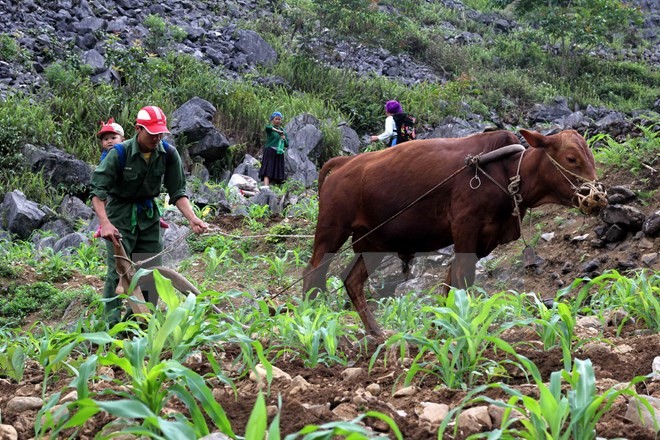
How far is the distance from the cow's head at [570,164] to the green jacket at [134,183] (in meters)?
2.58

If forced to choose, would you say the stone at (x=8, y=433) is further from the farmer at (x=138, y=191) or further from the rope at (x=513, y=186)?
the rope at (x=513, y=186)

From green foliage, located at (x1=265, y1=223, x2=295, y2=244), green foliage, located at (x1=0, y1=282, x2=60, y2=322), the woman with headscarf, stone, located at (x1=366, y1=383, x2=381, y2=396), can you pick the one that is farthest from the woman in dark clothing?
stone, located at (x1=366, y1=383, x2=381, y2=396)

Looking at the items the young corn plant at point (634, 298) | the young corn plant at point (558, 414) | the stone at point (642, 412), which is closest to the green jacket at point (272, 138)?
the young corn plant at point (634, 298)

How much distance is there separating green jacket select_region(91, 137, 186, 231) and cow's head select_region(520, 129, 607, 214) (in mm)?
2585

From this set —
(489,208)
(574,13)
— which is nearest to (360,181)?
(489,208)

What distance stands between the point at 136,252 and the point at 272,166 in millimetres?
9258

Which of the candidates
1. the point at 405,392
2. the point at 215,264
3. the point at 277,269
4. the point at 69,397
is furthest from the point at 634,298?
the point at 215,264

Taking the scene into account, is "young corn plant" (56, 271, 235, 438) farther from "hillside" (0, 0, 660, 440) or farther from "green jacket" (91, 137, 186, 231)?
"green jacket" (91, 137, 186, 231)

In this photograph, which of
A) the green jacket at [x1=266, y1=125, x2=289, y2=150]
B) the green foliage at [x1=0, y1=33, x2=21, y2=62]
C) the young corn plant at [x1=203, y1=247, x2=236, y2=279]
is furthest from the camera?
the green foliage at [x1=0, y1=33, x2=21, y2=62]

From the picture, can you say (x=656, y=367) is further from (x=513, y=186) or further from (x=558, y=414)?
(x=513, y=186)

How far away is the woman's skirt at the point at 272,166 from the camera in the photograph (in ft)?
49.4

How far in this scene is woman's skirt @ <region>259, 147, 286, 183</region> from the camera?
15062mm

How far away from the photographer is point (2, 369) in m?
4.00

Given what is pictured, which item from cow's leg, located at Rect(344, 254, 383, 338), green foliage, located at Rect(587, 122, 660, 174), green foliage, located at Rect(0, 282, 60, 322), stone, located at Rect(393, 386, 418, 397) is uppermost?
stone, located at Rect(393, 386, 418, 397)
